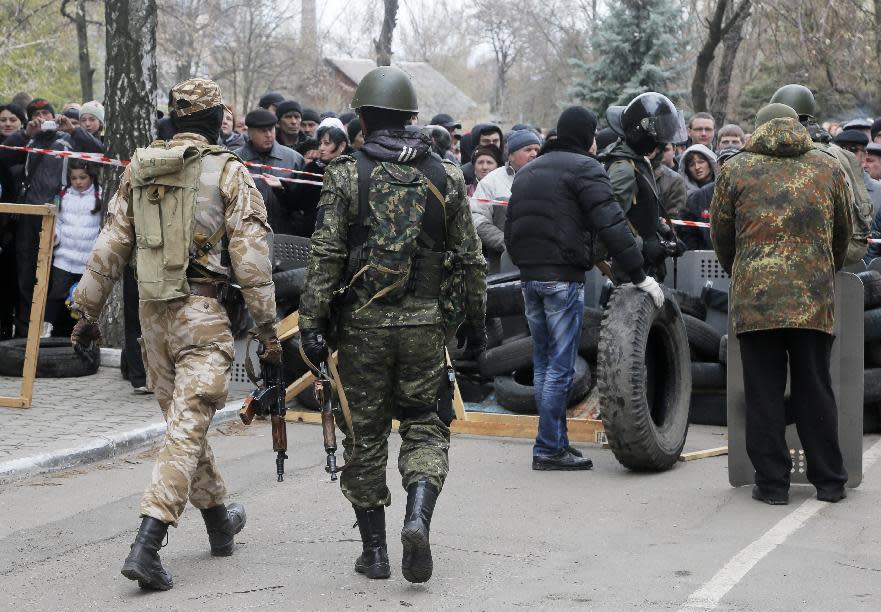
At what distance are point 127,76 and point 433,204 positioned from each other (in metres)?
7.22

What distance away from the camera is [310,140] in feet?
40.5

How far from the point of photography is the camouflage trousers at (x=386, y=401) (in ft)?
17.8

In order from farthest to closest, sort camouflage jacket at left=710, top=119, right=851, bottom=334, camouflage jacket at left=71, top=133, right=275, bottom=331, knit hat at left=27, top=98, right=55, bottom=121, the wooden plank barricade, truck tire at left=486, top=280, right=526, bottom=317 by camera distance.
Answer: knit hat at left=27, top=98, right=55, bottom=121
truck tire at left=486, top=280, right=526, bottom=317
the wooden plank barricade
camouflage jacket at left=710, top=119, right=851, bottom=334
camouflage jacket at left=71, top=133, right=275, bottom=331

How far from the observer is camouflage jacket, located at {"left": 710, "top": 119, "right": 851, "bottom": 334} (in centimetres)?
686

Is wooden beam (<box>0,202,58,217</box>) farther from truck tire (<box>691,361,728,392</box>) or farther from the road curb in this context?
truck tire (<box>691,361,728,392</box>)

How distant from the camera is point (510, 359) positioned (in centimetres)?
988

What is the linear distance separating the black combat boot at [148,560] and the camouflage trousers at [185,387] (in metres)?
0.05

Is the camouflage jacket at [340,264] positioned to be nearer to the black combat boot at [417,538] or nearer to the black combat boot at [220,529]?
the black combat boot at [417,538]

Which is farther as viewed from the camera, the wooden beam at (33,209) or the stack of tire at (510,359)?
the stack of tire at (510,359)

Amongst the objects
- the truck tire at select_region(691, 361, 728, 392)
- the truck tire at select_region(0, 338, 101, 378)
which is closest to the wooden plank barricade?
the truck tire at select_region(0, 338, 101, 378)

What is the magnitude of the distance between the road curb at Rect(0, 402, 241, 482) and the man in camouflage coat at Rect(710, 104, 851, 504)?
402 centimetres

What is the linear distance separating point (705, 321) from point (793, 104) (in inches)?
97.1

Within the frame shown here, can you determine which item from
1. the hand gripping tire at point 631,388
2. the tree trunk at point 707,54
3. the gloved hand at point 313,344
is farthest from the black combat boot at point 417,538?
the tree trunk at point 707,54

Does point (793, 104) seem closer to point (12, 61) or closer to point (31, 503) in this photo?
point (31, 503)
